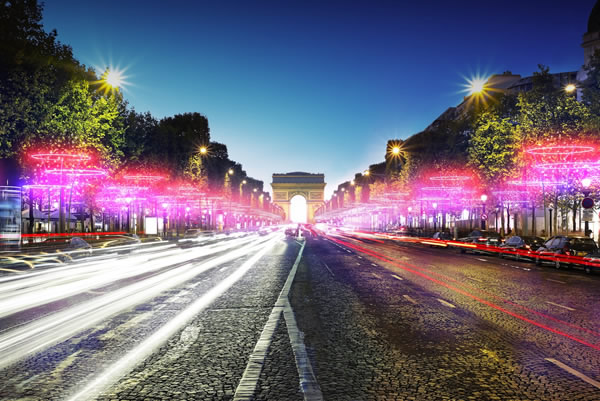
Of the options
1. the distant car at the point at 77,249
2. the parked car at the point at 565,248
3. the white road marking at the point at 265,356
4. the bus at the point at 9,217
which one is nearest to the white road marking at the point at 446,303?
the white road marking at the point at 265,356

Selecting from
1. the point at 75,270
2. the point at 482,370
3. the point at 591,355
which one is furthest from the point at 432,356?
the point at 75,270

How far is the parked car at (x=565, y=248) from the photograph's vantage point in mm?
24469

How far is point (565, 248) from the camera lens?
25.2 metres

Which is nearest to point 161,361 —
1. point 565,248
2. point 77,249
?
point 565,248

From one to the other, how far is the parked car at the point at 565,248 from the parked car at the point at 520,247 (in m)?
2.08

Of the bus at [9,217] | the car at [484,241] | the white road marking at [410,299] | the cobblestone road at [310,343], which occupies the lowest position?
the car at [484,241]

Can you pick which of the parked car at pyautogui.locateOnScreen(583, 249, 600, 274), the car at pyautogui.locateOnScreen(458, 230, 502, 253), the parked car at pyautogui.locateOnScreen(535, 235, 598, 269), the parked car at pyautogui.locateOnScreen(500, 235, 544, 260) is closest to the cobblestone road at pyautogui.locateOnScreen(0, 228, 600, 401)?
the parked car at pyautogui.locateOnScreen(583, 249, 600, 274)

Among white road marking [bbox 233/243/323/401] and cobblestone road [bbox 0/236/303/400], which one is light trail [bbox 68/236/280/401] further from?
white road marking [bbox 233/243/323/401]

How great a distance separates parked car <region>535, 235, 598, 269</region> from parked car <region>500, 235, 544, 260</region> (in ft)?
6.81

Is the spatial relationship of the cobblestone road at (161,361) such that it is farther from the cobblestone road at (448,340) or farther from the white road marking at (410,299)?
the white road marking at (410,299)

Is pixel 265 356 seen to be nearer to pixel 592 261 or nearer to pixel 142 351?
pixel 142 351

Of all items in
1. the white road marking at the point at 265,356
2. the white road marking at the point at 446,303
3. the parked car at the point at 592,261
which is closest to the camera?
the white road marking at the point at 265,356

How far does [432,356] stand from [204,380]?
294cm

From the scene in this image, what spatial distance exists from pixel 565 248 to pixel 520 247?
651 centimetres
